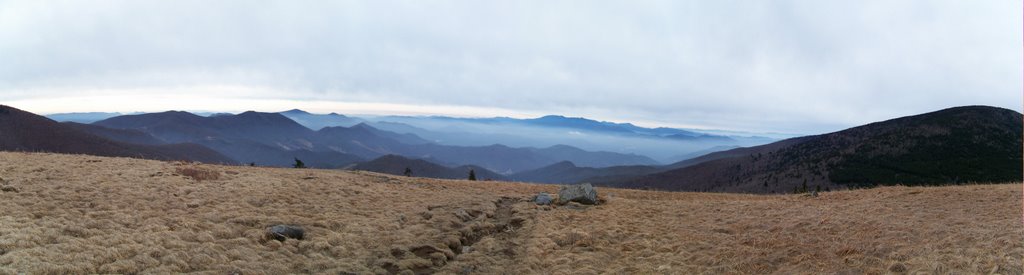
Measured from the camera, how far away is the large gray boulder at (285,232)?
17500 millimetres

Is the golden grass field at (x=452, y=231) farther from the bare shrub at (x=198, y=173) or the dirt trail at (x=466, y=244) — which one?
the bare shrub at (x=198, y=173)

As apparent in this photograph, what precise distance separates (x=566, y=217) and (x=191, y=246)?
1569 cm

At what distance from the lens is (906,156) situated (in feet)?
Answer: 430

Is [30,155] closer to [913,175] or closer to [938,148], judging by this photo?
[913,175]

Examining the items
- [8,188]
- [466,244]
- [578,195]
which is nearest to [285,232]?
[466,244]

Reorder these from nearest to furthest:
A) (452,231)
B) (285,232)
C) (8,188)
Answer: (285,232), (8,188), (452,231)

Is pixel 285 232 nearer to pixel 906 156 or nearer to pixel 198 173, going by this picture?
pixel 198 173

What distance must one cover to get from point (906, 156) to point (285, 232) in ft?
536

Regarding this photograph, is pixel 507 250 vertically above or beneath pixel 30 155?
beneath

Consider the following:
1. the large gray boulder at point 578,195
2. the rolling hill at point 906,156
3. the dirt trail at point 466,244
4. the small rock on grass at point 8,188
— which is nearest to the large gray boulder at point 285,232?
the dirt trail at point 466,244

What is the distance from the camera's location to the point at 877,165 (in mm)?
129125

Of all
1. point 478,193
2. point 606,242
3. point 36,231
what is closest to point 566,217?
point 606,242

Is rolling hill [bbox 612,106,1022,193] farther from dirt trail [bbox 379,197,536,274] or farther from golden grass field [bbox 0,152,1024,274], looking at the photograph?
dirt trail [bbox 379,197,536,274]

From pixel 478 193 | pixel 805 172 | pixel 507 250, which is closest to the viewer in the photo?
pixel 507 250
